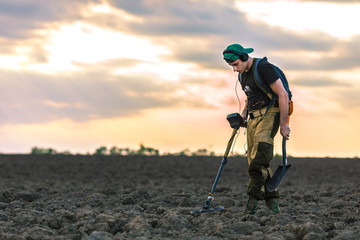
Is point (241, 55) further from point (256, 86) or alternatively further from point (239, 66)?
point (256, 86)

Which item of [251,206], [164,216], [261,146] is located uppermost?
[261,146]

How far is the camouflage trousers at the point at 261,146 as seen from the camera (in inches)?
272

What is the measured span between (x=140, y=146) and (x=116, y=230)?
1915cm

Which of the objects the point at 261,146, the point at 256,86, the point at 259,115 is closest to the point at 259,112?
the point at 259,115

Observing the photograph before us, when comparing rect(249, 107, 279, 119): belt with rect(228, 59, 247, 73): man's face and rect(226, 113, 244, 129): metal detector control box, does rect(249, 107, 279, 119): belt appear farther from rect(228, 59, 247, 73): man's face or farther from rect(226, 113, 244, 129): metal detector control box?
rect(228, 59, 247, 73): man's face

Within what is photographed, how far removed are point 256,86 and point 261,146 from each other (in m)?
0.74

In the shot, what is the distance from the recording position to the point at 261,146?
6.88 m

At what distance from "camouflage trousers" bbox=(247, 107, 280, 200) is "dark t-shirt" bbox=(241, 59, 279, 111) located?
10 centimetres

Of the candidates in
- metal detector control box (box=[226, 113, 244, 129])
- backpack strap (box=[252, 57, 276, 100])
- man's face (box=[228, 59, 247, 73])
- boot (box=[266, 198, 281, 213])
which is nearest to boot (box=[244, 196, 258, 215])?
boot (box=[266, 198, 281, 213])

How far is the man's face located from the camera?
6891 millimetres

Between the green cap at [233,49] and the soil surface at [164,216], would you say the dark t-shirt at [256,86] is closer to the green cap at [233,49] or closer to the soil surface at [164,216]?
the green cap at [233,49]

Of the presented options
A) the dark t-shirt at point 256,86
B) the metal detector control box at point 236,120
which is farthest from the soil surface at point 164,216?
the dark t-shirt at point 256,86

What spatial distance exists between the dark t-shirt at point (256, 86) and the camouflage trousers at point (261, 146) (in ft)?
0.33

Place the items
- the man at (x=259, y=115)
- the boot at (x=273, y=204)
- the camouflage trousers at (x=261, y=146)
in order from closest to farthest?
1. the man at (x=259, y=115)
2. the camouflage trousers at (x=261, y=146)
3. the boot at (x=273, y=204)
